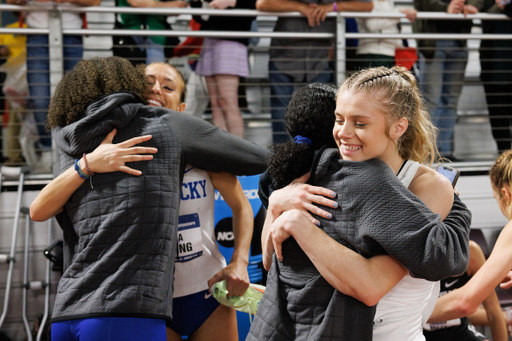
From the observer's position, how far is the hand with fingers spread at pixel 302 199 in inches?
49.9

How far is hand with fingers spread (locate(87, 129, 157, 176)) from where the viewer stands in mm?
1689

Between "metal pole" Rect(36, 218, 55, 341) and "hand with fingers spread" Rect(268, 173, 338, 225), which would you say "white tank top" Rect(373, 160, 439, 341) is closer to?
"hand with fingers spread" Rect(268, 173, 338, 225)

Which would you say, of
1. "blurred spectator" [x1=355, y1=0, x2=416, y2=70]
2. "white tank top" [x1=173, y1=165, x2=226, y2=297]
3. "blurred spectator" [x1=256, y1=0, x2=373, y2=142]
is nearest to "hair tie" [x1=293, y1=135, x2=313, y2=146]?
"white tank top" [x1=173, y1=165, x2=226, y2=297]

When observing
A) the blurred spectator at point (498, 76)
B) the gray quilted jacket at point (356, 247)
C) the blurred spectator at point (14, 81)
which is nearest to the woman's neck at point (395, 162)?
the gray quilted jacket at point (356, 247)

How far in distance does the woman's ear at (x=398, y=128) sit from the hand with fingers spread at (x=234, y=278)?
3.21 ft

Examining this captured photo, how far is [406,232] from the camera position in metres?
1.14

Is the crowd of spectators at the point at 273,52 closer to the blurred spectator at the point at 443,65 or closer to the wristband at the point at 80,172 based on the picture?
the blurred spectator at the point at 443,65

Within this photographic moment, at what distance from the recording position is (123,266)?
162 centimetres

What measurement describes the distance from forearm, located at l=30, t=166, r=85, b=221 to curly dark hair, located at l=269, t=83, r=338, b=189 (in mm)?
817

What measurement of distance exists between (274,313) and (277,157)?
0.47 meters

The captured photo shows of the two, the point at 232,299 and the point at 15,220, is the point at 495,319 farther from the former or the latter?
the point at 15,220

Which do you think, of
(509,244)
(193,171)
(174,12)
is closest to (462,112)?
(174,12)

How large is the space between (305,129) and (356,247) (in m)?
0.41

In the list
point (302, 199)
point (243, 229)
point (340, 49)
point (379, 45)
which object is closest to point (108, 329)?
point (243, 229)
